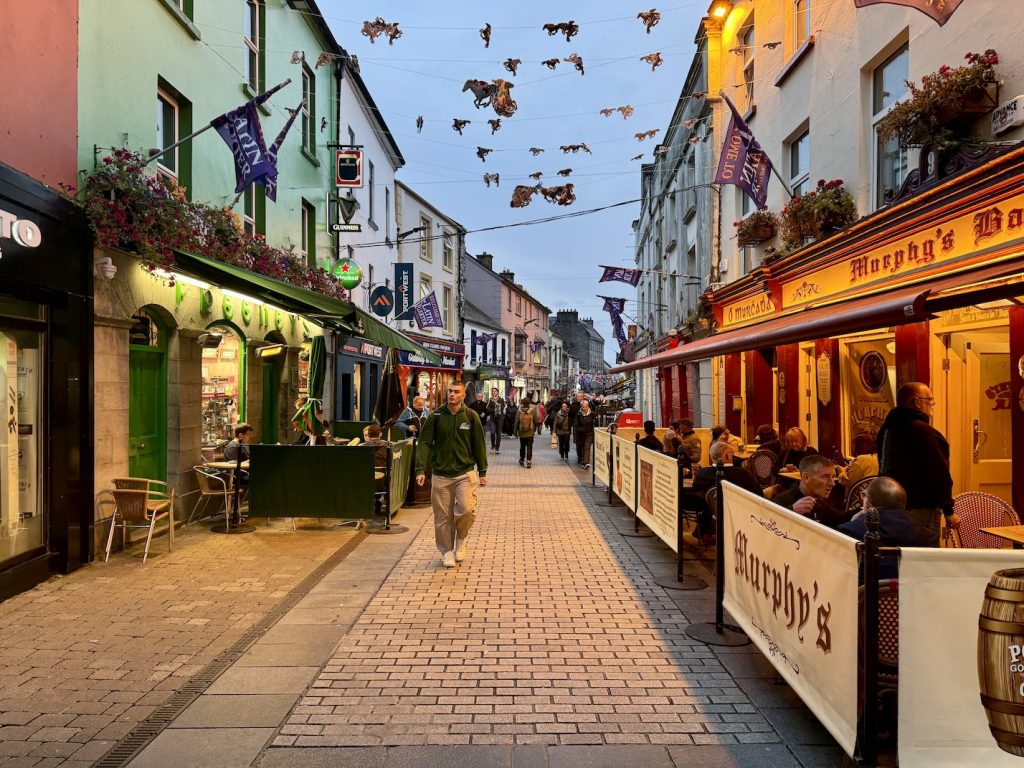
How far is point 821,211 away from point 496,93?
15.5 feet

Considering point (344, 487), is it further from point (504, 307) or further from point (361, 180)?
point (504, 307)

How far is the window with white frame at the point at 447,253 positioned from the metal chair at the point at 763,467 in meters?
25.7

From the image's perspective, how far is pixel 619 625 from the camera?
5.31 meters

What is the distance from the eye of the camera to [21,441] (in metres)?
6.28

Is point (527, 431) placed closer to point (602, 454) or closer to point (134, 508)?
point (602, 454)

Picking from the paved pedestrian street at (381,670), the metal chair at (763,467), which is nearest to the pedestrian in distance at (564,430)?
the metal chair at (763,467)

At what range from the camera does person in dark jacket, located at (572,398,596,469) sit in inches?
671

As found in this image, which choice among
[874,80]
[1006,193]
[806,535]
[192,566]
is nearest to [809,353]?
[874,80]

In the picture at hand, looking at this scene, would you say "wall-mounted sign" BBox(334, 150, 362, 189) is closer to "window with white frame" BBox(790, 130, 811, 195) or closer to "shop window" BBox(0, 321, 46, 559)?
"window with white frame" BBox(790, 130, 811, 195)

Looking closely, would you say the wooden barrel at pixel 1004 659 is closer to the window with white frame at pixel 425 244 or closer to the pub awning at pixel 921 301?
the pub awning at pixel 921 301

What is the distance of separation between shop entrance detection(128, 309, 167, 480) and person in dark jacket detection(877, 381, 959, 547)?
7816 mm

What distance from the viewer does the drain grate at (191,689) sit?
3.37m

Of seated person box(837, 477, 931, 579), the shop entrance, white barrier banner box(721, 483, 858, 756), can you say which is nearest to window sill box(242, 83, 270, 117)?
the shop entrance

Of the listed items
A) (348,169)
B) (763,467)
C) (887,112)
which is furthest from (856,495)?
(348,169)
